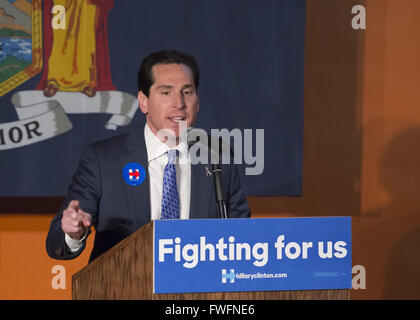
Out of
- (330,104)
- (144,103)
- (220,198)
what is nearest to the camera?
(220,198)

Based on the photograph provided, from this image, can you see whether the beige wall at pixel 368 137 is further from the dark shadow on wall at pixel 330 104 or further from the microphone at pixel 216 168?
the microphone at pixel 216 168

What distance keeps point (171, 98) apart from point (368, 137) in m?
A: 1.53

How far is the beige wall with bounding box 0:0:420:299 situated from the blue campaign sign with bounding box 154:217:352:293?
5.38 ft

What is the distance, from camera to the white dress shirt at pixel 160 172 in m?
1.94

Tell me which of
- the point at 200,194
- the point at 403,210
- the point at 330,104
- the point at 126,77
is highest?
the point at 126,77

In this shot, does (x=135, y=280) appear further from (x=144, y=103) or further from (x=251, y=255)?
(x=144, y=103)

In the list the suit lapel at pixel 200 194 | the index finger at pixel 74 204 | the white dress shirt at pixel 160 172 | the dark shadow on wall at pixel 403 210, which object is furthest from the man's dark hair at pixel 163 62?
the dark shadow on wall at pixel 403 210

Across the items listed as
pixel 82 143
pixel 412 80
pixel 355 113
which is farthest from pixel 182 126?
pixel 412 80

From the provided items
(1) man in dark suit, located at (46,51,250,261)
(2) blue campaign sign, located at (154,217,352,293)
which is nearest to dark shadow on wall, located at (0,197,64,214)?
(1) man in dark suit, located at (46,51,250,261)

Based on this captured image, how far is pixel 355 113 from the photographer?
10.2ft

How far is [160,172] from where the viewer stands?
1.99 metres

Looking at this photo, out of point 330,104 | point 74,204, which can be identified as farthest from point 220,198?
point 330,104

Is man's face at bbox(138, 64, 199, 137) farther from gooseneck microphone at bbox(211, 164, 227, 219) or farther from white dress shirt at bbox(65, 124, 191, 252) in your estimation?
gooseneck microphone at bbox(211, 164, 227, 219)

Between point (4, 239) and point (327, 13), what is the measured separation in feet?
7.28
